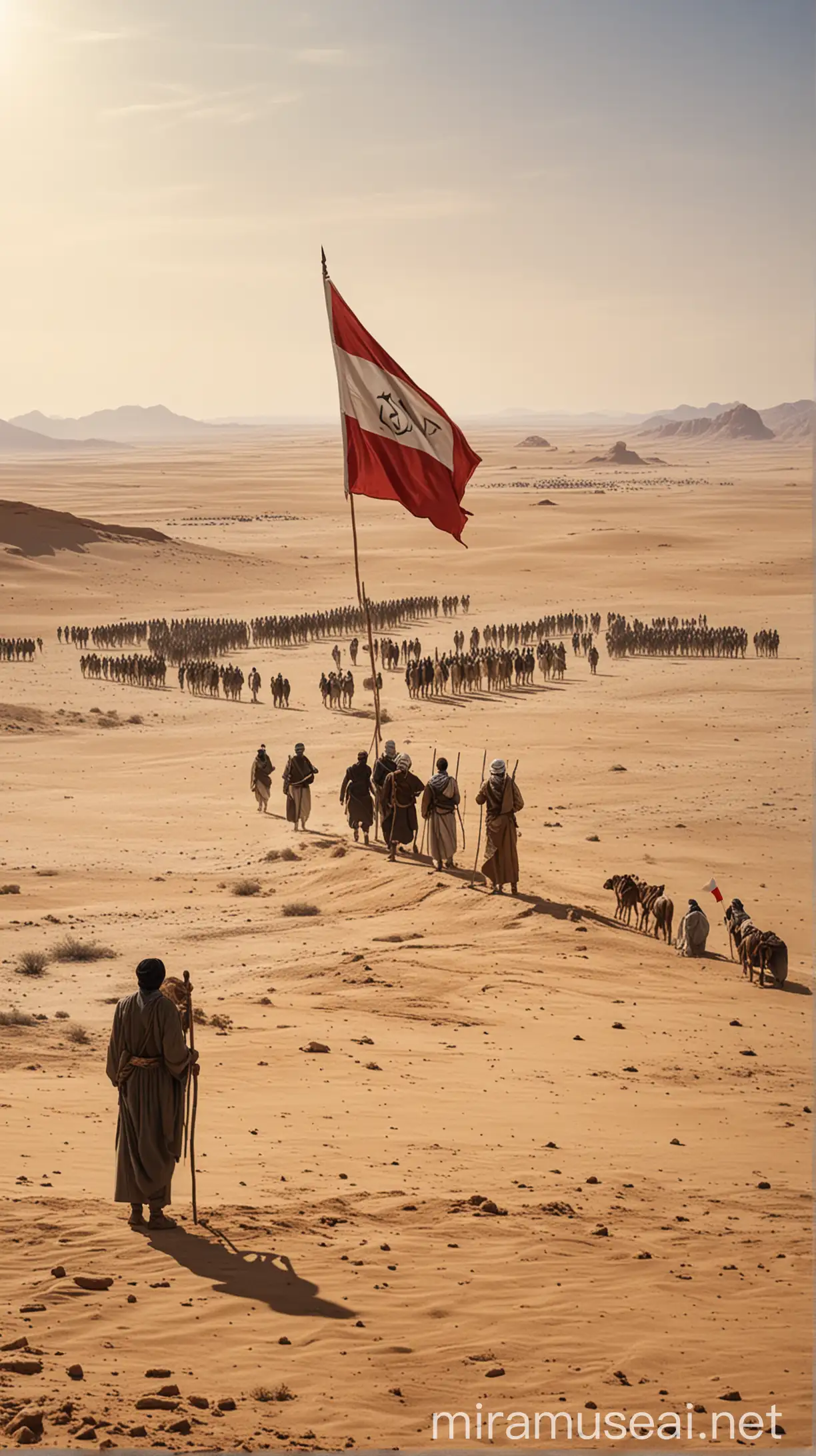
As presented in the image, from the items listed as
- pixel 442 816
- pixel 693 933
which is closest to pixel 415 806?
pixel 442 816

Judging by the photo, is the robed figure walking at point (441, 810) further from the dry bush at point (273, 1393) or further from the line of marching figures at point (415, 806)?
the dry bush at point (273, 1393)

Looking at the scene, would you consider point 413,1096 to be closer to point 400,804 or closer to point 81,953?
point 81,953

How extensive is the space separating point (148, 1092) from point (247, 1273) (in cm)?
109

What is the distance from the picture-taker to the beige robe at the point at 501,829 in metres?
15.4

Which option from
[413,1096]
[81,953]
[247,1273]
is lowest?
[413,1096]

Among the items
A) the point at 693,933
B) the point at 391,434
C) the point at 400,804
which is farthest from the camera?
the point at 400,804

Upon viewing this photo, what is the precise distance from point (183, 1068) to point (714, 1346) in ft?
9.61

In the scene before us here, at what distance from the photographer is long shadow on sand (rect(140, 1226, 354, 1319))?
652 centimetres

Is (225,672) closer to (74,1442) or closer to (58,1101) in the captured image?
(58,1101)

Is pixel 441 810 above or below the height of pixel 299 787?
above

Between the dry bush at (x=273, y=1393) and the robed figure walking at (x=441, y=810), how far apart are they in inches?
422

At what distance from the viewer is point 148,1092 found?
748cm

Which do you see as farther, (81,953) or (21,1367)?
(81,953)

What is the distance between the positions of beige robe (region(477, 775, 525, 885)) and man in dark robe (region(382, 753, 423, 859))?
78.5 inches
